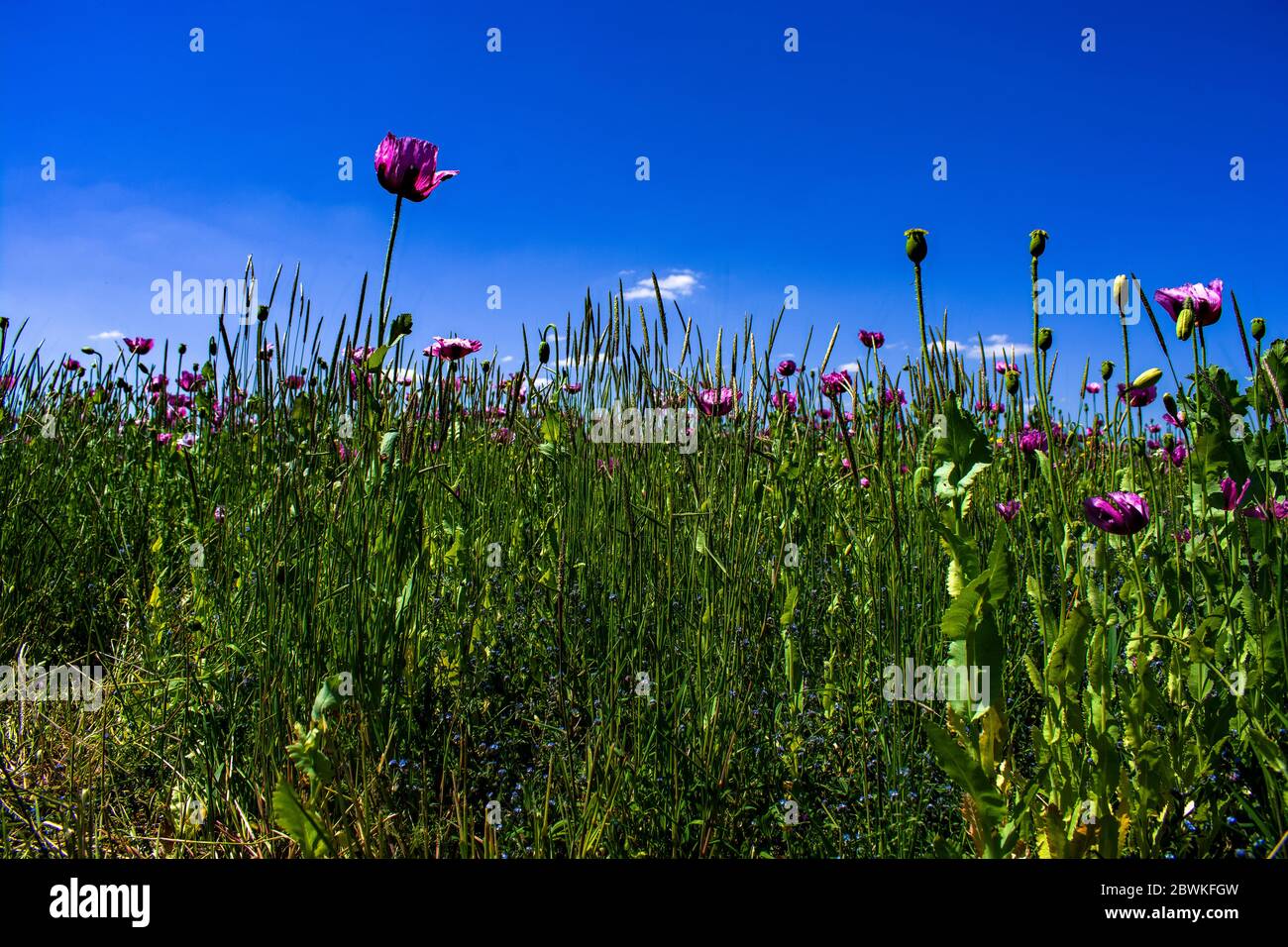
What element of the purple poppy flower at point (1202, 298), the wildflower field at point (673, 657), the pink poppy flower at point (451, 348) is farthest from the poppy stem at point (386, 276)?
the purple poppy flower at point (1202, 298)

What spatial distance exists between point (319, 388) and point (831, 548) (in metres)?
1.46

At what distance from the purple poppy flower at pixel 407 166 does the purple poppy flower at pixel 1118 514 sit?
4.25ft

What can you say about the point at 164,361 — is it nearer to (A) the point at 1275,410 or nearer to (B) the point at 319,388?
(B) the point at 319,388

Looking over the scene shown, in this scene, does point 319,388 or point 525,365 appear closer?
point 319,388

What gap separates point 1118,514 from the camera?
1312 millimetres

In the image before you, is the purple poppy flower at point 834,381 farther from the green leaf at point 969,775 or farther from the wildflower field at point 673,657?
the green leaf at point 969,775

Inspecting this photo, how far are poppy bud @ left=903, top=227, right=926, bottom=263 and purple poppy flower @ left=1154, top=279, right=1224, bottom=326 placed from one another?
61 centimetres

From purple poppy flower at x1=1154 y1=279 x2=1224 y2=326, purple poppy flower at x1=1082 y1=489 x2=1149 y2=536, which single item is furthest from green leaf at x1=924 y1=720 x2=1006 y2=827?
purple poppy flower at x1=1154 y1=279 x2=1224 y2=326

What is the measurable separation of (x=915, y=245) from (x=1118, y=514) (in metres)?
0.58

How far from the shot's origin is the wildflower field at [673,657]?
121 cm

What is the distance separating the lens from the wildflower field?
3.96 feet
